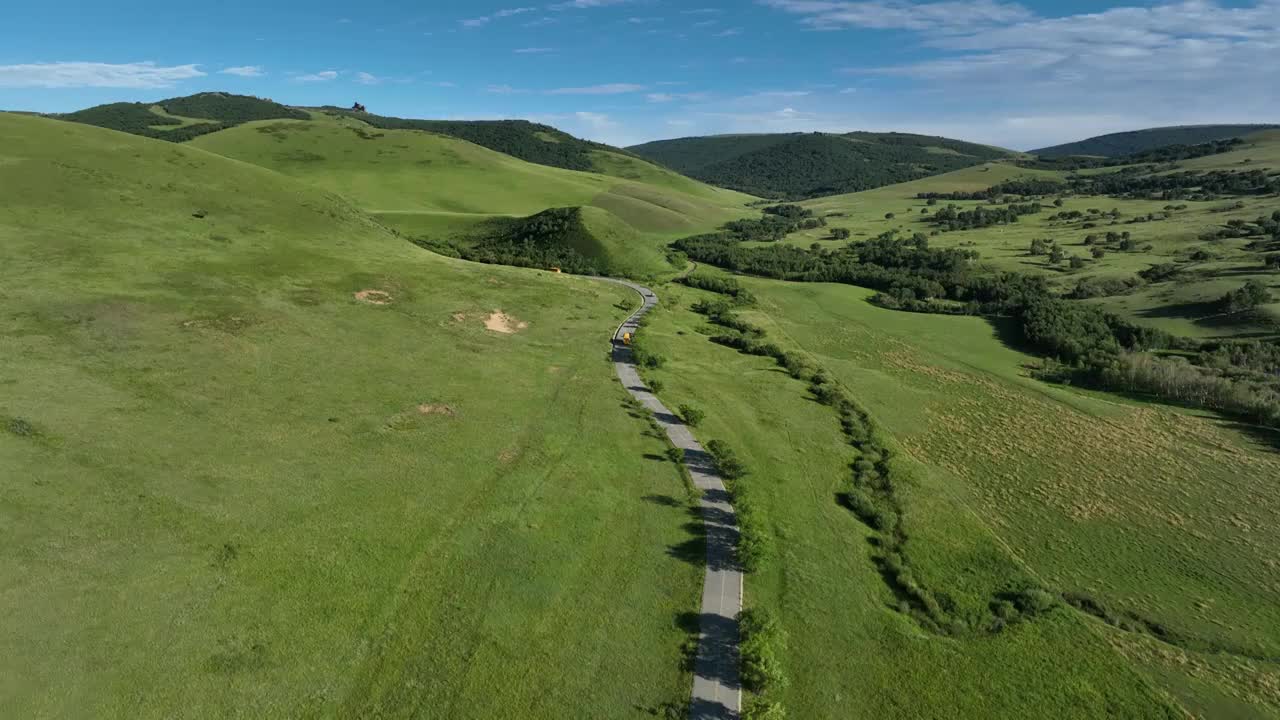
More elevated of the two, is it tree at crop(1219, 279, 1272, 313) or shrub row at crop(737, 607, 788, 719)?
tree at crop(1219, 279, 1272, 313)

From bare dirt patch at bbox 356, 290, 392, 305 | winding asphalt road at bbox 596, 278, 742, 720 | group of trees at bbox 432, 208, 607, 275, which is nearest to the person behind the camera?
winding asphalt road at bbox 596, 278, 742, 720

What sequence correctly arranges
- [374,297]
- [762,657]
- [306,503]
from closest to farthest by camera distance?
1. [762,657]
2. [306,503]
3. [374,297]

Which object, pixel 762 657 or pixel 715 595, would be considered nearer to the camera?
pixel 762 657

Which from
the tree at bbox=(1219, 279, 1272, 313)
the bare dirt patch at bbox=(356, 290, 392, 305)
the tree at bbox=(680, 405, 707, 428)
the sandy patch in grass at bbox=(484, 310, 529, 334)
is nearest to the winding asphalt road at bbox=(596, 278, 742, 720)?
the tree at bbox=(680, 405, 707, 428)

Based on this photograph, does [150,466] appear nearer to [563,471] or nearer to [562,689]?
[563,471]

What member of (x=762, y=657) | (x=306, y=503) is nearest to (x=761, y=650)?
(x=762, y=657)

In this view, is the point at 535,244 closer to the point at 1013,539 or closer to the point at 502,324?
the point at 502,324

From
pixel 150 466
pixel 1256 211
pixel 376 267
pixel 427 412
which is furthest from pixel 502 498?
pixel 1256 211

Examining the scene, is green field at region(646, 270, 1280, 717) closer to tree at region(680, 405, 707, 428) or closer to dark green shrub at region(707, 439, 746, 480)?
tree at region(680, 405, 707, 428)
